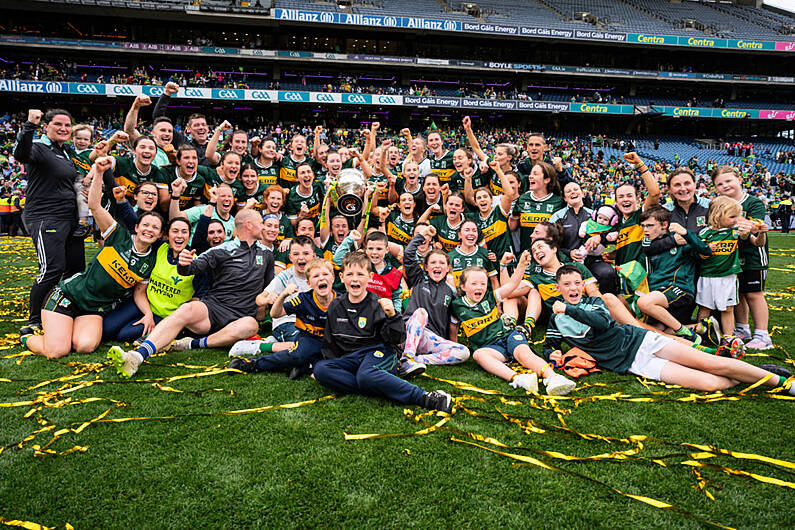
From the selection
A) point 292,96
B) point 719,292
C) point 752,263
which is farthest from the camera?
point 292,96

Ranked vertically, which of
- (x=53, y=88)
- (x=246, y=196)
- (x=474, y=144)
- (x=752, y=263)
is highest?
(x=53, y=88)

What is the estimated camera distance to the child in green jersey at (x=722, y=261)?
5090mm

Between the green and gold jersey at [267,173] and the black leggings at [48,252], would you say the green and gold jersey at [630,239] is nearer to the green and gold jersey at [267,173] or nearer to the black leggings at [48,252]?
the green and gold jersey at [267,173]

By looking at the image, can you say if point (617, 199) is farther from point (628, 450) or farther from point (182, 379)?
point (182, 379)

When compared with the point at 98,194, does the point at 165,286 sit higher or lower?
lower

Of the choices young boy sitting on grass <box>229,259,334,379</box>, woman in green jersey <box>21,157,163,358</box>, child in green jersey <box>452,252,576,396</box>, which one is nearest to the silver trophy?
young boy sitting on grass <box>229,259,334,379</box>

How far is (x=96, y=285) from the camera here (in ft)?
16.3

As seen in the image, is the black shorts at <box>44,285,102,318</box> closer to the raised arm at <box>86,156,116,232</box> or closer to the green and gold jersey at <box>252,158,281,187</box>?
the raised arm at <box>86,156,116,232</box>

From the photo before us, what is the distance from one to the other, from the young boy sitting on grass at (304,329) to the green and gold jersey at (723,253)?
431 centimetres

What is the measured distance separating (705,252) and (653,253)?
1.74 ft

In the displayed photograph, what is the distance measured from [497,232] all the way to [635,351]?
2.57 m

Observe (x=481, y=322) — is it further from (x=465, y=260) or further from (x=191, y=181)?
(x=191, y=181)

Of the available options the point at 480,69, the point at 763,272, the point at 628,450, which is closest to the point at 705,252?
the point at 763,272

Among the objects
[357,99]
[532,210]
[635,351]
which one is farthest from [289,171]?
[357,99]
